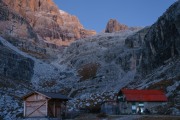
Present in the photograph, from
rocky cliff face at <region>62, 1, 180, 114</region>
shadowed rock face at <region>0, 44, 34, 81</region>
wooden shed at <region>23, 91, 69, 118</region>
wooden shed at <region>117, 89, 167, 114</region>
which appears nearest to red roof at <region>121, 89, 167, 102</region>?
wooden shed at <region>117, 89, 167, 114</region>

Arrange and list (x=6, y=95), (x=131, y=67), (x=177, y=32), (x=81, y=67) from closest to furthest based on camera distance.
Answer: (x=6, y=95) → (x=177, y=32) → (x=131, y=67) → (x=81, y=67)

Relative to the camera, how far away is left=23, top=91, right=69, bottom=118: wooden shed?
53031 millimetres

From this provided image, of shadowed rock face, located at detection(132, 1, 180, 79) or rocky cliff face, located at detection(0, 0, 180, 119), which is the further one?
shadowed rock face, located at detection(132, 1, 180, 79)

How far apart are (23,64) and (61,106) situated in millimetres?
107988

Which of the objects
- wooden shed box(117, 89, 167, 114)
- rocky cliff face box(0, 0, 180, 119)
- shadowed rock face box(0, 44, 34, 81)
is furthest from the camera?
shadowed rock face box(0, 44, 34, 81)

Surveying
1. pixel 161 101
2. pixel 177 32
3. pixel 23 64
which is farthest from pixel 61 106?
pixel 23 64

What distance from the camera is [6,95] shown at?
96688 mm

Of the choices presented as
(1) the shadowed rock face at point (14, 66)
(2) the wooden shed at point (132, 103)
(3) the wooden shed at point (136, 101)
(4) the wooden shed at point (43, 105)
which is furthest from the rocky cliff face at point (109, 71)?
(4) the wooden shed at point (43, 105)

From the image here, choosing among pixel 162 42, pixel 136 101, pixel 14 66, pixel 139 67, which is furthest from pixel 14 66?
pixel 136 101

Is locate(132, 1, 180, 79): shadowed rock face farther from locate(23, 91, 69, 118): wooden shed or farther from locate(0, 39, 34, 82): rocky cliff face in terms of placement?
locate(23, 91, 69, 118): wooden shed

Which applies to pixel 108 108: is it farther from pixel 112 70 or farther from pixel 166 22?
pixel 112 70

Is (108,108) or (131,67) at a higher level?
(131,67)

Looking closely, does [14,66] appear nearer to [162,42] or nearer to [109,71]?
[109,71]

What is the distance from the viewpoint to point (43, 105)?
53406 mm
